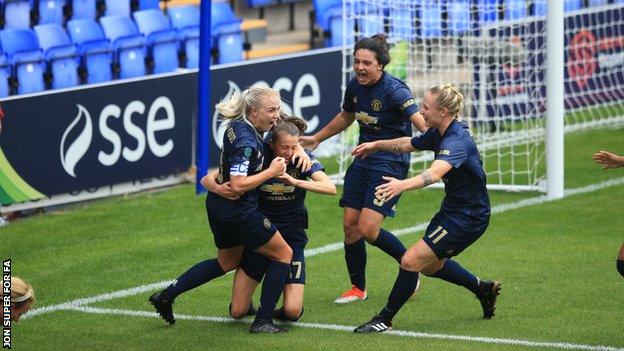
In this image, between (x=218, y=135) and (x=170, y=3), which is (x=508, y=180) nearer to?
(x=218, y=135)

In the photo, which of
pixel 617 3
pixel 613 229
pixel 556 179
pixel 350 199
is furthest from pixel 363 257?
pixel 617 3

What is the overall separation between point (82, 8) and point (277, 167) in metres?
9.73

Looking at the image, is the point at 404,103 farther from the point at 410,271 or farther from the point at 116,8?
the point at 116,8

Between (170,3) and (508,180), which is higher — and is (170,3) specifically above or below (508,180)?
above

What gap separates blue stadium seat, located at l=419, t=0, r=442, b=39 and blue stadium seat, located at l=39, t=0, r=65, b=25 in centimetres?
486

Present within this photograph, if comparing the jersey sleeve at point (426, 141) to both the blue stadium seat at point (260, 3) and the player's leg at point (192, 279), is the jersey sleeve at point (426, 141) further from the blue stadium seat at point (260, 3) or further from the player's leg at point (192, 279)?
the blue stadium seat at point (260, 3)

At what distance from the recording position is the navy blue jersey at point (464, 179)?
8.79 metres

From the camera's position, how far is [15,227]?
43.7 feet

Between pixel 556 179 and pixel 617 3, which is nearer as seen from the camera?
pixel 556 179

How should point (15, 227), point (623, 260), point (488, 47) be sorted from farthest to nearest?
point (488, 47), point (15, 227), point (623, 260)

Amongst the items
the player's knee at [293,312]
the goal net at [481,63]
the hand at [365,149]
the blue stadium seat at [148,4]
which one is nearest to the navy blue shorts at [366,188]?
the hand at [365,149]

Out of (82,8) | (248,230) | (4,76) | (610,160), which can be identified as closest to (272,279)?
(248,230)

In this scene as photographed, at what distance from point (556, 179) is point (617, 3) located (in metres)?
5.49

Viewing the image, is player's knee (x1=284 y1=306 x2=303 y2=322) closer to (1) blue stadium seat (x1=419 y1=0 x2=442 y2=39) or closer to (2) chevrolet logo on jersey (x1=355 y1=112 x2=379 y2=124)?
(2) chevrolet logo on jersey (x1=355 y1=112 x2=379 y2=124)
